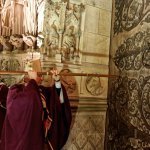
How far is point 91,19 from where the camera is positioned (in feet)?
6.19

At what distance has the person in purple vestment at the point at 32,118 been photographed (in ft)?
4.37

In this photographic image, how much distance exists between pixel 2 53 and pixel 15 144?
711mm

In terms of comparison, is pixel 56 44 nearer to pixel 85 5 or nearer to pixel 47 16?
pixel 47 16

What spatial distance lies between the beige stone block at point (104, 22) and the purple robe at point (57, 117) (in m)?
0.64

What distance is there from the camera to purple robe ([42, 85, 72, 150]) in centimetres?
149

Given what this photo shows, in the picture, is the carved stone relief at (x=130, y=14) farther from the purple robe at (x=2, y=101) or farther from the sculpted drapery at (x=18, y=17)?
the purple robe at (x=2, y=101)

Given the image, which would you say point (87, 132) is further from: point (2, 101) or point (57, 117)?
point (2, 101)

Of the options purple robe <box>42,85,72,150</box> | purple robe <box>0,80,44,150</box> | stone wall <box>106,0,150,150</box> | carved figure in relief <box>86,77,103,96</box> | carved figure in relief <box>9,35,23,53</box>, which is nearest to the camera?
purple robe <box>0,80,44,150</box>


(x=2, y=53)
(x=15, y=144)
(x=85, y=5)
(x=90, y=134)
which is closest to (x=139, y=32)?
(x=85, y=5)

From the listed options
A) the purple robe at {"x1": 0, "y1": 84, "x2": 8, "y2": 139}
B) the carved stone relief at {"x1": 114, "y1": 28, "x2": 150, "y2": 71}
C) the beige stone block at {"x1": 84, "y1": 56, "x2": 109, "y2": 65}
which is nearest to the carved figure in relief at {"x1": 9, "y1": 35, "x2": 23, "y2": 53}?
the purple robe at {"x1": 0, "y1": 84, "x2": 8, "y2": 139}

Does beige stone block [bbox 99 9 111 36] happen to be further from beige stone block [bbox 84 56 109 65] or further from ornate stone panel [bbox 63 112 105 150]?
ornate stone panel [bbox 63 112 105 150]

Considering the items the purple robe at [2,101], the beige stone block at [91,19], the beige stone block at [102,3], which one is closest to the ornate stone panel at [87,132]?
the purple robe at [2,101]

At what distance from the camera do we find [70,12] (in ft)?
5.81

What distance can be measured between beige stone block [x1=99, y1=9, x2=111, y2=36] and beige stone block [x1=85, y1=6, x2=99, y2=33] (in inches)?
1.6
